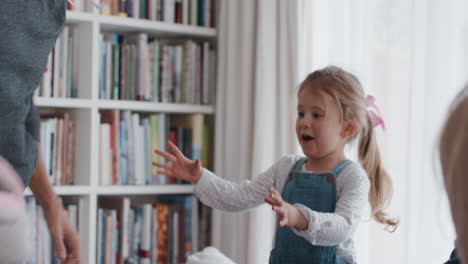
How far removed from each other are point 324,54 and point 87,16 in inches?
36.5

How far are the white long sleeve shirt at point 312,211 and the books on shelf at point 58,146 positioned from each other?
0.85m

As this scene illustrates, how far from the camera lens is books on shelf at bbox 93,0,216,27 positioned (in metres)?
2.65

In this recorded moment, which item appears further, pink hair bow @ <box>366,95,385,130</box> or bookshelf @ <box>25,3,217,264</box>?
bookshelf @ <box>25,3,217,264</box>

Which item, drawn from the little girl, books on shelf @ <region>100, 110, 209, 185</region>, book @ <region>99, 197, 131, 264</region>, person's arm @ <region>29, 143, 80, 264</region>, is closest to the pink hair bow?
the little girl

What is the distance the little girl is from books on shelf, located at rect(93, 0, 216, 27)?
104 cm

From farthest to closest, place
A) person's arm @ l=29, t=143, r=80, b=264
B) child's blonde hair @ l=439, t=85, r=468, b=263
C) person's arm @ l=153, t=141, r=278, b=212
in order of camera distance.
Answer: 1. person's arm @ l=153, t=141, r=278, b=212
2. person's arm @ l=29, t=143, r=80, b=264
3. child's blonde hair @ l=439, t=85, r=468, b=263

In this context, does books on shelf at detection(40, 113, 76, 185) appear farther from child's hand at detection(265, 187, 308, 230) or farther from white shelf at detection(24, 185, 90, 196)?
child's hand at detection(265, 187, 308, 230)

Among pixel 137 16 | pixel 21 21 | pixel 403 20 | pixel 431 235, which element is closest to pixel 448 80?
pixel 403 20

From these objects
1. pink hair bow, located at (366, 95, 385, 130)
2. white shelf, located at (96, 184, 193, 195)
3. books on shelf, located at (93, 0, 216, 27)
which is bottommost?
white shelf, located at (96, 184, 193, 195)

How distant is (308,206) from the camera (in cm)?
178

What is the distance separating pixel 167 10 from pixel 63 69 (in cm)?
51

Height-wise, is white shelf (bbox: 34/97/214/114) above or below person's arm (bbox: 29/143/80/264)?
above

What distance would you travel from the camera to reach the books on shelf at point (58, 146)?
97.1 inches

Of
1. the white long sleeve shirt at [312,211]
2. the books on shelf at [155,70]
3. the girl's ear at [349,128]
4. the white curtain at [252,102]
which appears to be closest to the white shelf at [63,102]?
the books on shelf at [155,70]
